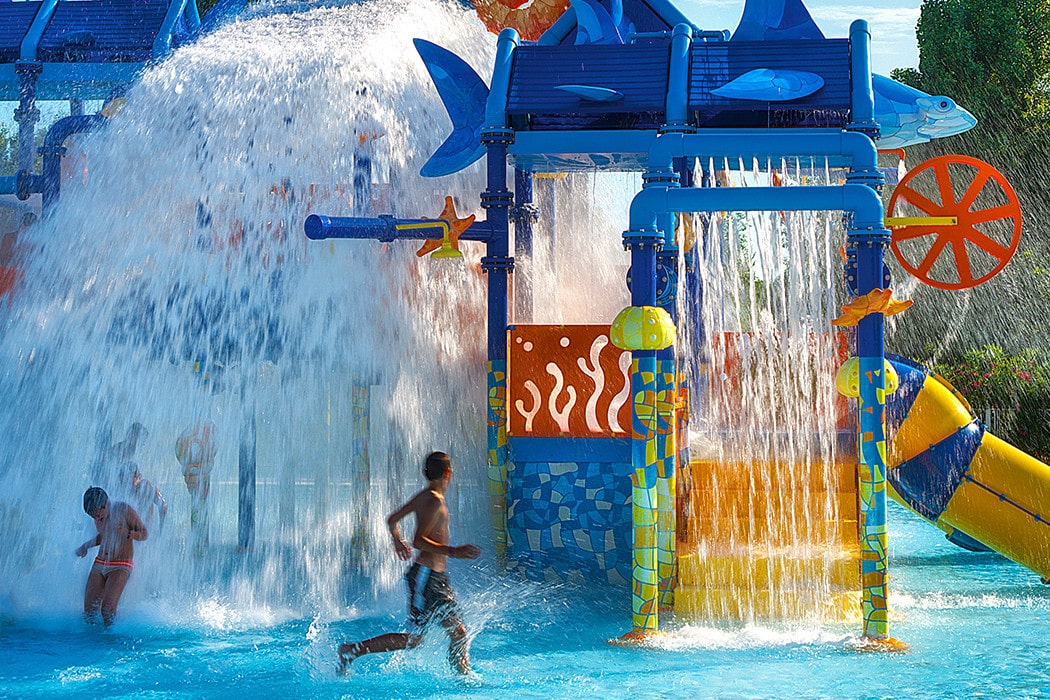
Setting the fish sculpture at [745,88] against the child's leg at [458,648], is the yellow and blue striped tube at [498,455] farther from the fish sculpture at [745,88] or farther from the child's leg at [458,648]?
the child's leg at [458,648]

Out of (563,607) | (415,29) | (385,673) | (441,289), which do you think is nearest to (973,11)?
(415,29)

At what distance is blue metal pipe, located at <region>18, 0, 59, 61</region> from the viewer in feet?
39.0

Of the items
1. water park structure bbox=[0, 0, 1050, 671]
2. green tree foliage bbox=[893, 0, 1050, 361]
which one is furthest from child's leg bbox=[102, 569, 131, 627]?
green tree foliage bbox=[893, 0, 1050, 361]

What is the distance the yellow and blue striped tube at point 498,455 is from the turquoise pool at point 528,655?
27 cm

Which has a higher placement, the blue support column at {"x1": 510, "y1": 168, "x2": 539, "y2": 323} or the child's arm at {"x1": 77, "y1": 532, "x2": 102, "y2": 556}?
the blue support column at {"x1": 510, "y1": 168, "x2": 539, "y2": 323}

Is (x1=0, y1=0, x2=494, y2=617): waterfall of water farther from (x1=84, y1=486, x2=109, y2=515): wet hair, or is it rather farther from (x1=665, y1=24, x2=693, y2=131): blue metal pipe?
(x1=665, y1=24, x2=693, y2=131): blue metal pipe

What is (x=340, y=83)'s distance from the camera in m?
9.88

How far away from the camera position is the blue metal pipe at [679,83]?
25.3 ft

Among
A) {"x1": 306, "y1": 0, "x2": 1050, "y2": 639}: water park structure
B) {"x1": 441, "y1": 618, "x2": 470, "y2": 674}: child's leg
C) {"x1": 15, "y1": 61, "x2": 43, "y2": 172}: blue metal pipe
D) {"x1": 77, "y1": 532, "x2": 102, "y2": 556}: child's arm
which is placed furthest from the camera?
{"x1": 15, "y1": 61, "x2": 43, "y2": 172}: blue metal pipe

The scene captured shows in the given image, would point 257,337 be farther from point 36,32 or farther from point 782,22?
point 36,32

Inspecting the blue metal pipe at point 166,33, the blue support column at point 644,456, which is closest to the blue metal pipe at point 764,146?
the blue support column at point 644,456

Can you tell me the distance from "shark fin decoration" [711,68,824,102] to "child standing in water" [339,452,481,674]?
3.33 metres

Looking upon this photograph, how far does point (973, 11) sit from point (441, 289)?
663 inches

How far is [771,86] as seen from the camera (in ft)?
25.1
